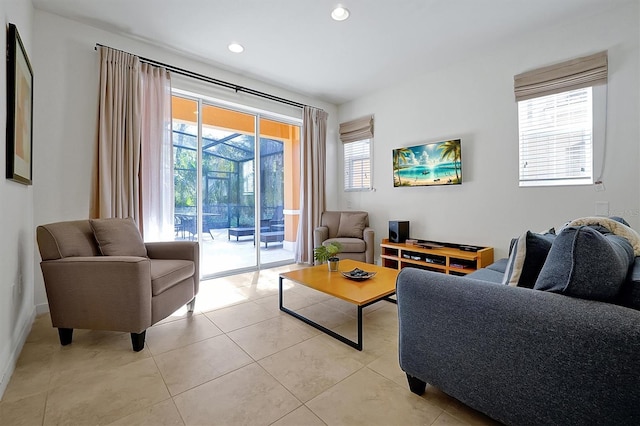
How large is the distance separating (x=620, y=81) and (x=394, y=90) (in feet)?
7.84

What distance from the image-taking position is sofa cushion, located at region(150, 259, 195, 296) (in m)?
2.01

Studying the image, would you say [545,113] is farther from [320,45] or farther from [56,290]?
[56,290]

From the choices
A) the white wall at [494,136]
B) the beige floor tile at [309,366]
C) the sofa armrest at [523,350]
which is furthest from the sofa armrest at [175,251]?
the white wall at [494,136]

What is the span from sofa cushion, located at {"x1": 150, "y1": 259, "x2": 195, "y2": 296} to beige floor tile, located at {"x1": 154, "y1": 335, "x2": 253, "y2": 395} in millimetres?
454

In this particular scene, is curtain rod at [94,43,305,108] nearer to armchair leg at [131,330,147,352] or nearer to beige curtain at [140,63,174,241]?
beige curtain at [140,63,174,241]

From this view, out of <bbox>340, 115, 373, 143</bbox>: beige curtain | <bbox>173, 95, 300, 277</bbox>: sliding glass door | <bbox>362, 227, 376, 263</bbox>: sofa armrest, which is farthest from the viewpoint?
<bbox>340, 115, 373, 143</bbox>: beige curtain

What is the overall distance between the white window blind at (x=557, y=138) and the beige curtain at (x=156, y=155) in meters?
3.86

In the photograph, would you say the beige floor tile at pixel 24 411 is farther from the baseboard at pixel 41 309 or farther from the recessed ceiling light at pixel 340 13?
the recessed ceiling light at pixel 340 13

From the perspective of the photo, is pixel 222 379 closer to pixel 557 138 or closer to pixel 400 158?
pixel 400 158

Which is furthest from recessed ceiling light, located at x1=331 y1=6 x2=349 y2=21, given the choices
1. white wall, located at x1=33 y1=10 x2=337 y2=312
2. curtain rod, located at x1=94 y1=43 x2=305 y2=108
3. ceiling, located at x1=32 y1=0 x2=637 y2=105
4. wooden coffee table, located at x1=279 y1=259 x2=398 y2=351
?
wooden coffee table, located at x1=279 y1=259 x2=398 y2=351

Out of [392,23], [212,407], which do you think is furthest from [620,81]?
[212,407]

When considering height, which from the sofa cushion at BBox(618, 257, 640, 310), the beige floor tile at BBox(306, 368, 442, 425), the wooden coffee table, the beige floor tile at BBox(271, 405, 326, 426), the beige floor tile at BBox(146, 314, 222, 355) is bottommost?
the beige floor tile at BBox(271, 405, 326, 426)

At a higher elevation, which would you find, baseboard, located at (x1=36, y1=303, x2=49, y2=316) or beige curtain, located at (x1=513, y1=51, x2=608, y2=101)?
beige curtain, located at (x1=513, y1=51, x2=608, y2=101)

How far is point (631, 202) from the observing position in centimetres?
247
